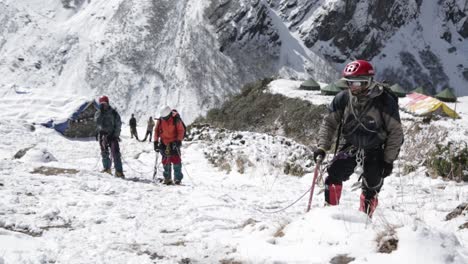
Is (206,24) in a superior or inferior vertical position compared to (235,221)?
superior

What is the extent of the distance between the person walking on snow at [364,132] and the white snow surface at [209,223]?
1.67 feet

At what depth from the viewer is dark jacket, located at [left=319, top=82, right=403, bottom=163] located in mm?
5055

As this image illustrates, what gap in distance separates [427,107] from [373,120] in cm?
2816

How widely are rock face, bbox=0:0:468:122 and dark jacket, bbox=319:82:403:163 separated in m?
53.6

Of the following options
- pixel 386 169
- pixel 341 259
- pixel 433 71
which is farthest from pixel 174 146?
pixel 433 71

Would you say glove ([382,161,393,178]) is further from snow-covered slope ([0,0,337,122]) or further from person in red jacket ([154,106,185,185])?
snow-covered slope ([0,0,337,122])

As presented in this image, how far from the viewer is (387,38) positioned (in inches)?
3381

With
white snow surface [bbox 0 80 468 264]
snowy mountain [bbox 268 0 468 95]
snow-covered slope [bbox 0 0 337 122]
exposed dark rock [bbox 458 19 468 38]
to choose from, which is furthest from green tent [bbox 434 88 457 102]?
exposed dark rock [bbox 458 19 468 38]

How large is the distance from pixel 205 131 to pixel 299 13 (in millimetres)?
67487

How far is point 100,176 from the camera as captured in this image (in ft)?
33.4

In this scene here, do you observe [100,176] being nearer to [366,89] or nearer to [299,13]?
[366,89]

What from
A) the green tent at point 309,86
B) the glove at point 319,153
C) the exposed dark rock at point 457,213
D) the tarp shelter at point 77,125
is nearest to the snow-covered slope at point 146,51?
the green tent at point 309,86

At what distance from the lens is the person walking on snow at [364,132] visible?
5051mm

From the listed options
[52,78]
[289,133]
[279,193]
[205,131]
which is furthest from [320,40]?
[279,193]
